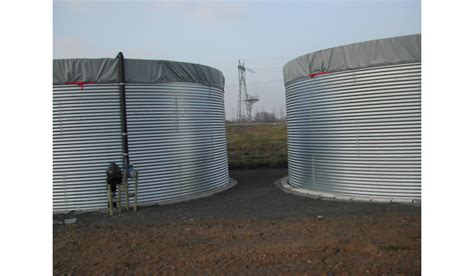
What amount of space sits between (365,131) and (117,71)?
6.30 meters

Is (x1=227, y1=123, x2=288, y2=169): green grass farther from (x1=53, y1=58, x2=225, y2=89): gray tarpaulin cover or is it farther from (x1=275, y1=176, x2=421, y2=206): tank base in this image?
(x1=53, y1=58, x2=225, y2=89): gray tarpaulin cover

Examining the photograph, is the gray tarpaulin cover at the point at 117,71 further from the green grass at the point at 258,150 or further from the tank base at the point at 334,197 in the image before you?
the green grass at the point at 258,150

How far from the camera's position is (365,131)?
9.08 m

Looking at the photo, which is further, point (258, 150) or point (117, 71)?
point (258, 150)

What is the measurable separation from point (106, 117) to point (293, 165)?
563cm

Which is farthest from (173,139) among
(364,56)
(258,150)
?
(258,150)

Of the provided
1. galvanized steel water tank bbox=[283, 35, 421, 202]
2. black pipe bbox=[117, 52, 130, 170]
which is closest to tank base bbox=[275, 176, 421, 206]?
galvanized steel water tank bbox=[283, 35, 421, 202]

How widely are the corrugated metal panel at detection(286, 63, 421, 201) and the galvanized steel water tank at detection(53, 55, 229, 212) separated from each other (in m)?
3.34

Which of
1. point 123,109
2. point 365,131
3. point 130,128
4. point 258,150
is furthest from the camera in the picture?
point 258,150

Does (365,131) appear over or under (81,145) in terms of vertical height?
over

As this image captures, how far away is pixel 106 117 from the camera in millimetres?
9180

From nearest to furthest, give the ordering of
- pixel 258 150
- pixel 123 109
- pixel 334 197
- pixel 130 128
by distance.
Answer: pixel 123 109 < pixel 130 128 < pixel 334 197 < pixel 258 150

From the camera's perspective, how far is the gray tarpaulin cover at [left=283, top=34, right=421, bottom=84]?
27.8 feet

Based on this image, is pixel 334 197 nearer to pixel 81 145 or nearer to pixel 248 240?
pixel 248 240
